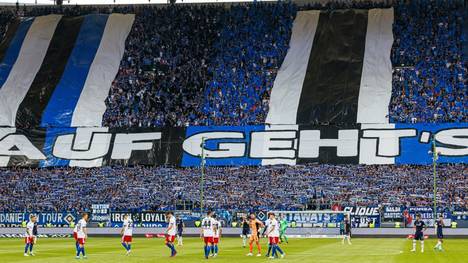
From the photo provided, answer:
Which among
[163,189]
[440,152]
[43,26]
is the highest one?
[43,26]

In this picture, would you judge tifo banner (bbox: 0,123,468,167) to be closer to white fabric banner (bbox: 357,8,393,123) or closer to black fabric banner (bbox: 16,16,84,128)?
white fabric banner (bbox: 357,8,393,123)

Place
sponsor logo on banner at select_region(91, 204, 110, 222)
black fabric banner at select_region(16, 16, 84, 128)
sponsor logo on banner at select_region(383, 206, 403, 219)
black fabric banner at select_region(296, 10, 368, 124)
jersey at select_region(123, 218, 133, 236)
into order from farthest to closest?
black fabric banner at select_region(16, 16, 84, 128)
black fabric banner at select_region(296, 10, 368, 124)
sponsor logo on banner at select_region(91, 204, 110, 222)
sponsor logo on banner at select_region(383, 206, 403, 219)
jersey at select_region(123, 218, 133, 236)

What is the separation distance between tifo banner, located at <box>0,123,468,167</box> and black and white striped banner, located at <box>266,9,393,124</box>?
6.72 feet

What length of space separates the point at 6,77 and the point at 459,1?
159 feet

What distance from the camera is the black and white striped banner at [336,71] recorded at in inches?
3223

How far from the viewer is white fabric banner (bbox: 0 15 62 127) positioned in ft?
288

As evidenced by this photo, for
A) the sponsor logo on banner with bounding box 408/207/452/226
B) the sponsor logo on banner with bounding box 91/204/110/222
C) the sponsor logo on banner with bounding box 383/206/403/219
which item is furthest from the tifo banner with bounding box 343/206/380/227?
the sponsor logo on banner with bounding box 91/204/110/222

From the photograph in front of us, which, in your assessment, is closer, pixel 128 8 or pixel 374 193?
pixel 374 193

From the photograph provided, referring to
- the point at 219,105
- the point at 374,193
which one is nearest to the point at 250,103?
the point at 219,105

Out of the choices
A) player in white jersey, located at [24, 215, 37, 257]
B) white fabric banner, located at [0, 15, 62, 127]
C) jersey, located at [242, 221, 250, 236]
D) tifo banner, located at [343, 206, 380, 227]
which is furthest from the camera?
white fabric banner, located at [0, 15, 62, 127]

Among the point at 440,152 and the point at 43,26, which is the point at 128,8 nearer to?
the point at 43,26

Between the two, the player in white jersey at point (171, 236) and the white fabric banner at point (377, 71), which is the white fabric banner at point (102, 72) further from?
the player in white jersey at point (171, 236)

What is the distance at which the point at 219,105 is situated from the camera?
283 ft

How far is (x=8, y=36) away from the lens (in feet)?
314
